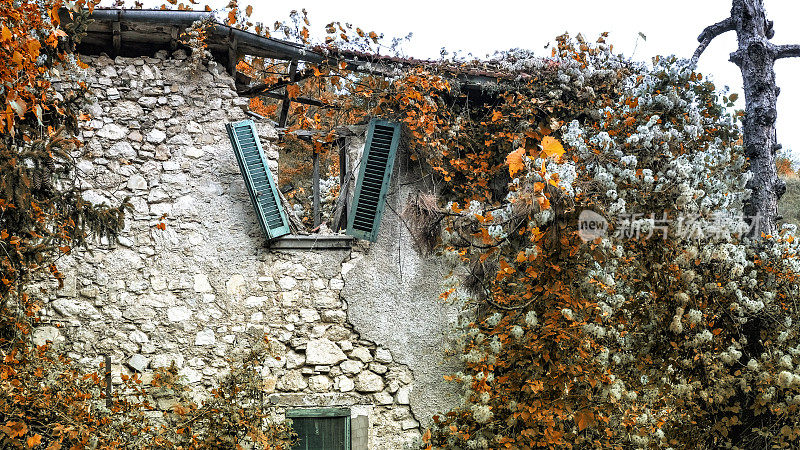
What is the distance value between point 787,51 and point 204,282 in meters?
4.80

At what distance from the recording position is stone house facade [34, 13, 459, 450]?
5.69 m

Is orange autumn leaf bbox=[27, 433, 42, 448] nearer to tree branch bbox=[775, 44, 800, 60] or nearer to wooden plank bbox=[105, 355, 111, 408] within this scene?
wooden plank bbox=[105, 355, 111, 408]

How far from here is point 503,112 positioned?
648 centimetres

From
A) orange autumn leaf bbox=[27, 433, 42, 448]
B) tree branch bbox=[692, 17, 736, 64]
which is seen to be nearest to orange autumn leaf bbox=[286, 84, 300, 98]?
tree branch bbox=[692, 17, 736, 64]

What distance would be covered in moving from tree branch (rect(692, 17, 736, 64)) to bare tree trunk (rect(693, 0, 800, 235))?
13 centimetres

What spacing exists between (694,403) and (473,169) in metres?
2.52

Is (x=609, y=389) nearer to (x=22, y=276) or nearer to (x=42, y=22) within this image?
(x=22, y=276)

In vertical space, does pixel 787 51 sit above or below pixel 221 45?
below

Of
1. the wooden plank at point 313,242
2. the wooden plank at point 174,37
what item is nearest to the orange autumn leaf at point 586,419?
the wooden plank at point 313,242

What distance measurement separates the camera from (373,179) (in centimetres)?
611

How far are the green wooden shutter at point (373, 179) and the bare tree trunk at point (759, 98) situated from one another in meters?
2.71

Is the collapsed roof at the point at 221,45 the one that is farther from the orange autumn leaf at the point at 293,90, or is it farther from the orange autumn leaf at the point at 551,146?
the orange autumn leaf at the point at 551,146

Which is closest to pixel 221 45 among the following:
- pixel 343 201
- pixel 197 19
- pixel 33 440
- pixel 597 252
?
pixel 197 19

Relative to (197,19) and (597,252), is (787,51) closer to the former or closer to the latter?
(597,252)
